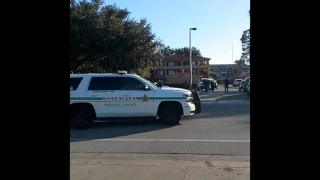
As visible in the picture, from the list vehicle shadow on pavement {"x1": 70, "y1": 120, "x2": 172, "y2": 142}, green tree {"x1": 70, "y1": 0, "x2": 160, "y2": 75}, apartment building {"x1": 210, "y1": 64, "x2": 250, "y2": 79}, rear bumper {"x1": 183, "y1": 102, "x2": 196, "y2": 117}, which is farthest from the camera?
apartment building {"x1": 210, "y1": 64, "x2": 250, "y2": 79}

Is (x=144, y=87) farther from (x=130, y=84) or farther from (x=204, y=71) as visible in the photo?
(x=204, y=71)

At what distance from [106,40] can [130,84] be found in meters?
17.2

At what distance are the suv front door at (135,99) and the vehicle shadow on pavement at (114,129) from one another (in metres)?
0.51

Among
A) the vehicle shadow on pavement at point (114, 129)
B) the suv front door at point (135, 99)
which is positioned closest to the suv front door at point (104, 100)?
the suv front door at point (135, 99)

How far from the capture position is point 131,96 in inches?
560

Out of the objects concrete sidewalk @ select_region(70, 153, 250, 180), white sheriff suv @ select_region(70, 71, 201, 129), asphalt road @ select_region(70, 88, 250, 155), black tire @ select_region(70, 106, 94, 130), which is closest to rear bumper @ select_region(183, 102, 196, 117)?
white sheriff suv @ select_region(70, 71, 201, 129)

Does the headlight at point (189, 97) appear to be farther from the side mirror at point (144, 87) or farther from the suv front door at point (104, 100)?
the suv front door at point (104, 100)

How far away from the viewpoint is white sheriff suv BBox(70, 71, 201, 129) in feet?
46.4

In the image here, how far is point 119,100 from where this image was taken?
14195 millimetres

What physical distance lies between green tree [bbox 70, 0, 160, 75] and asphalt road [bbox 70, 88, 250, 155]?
16.1m

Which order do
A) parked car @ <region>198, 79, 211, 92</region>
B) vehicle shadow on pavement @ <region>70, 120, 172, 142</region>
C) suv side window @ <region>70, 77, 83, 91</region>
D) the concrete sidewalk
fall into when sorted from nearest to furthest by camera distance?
1. the concrete sidewalk
2. vehicle shadow on pavement @ <region>70, 120, 172, 142</region>
3. suv side window @ <region>70, 77, 83, 91</region>
4. parked car @ <region>198, 79, 211, 92</region>

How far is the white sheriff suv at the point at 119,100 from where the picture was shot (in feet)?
46.4

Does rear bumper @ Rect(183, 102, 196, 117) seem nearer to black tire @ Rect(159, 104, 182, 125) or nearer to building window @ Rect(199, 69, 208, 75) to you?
black tire @ Rect(159, 104, 182, 125)
